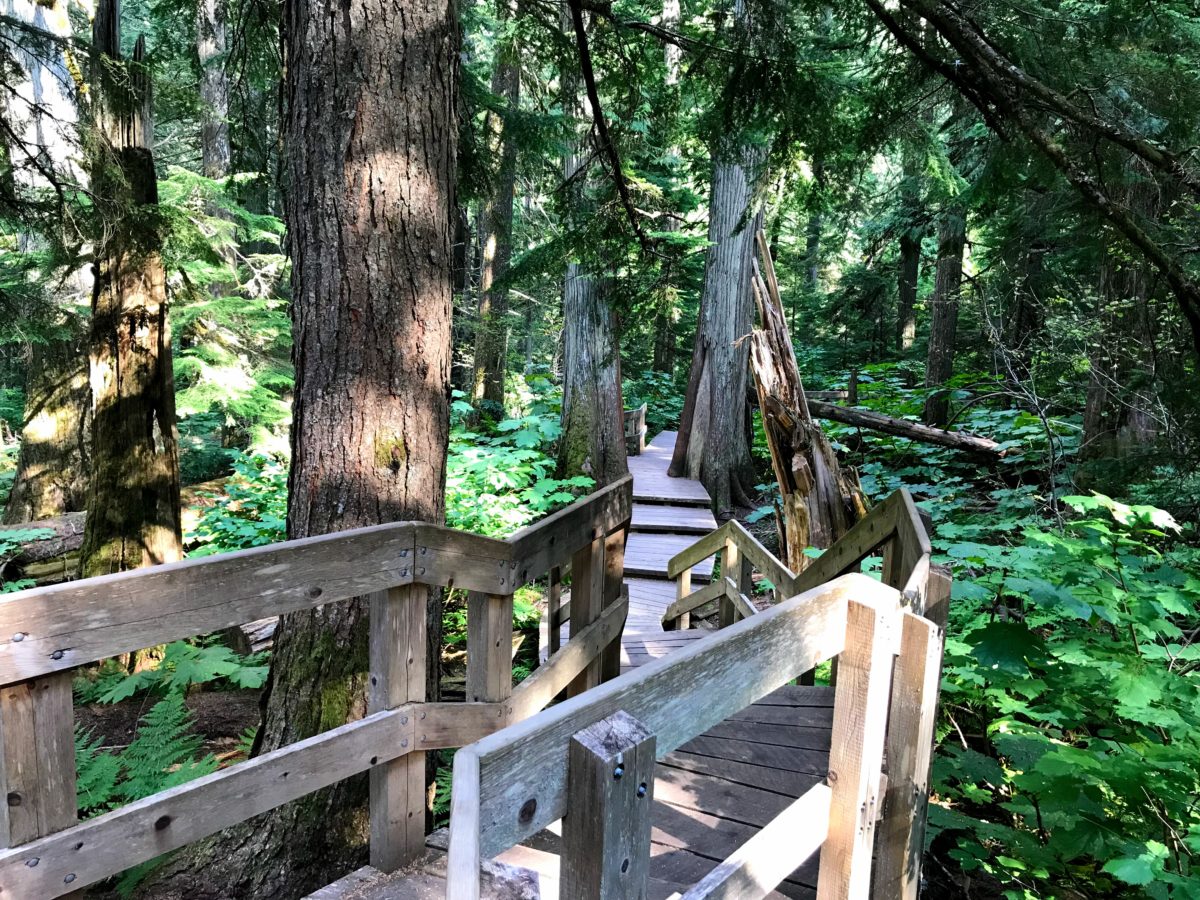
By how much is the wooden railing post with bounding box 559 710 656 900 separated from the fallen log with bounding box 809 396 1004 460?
10.1 meters

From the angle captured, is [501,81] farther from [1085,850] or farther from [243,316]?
[1085,850]

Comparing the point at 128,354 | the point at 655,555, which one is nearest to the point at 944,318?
the point at 655,555

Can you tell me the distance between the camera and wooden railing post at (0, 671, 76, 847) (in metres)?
1.61

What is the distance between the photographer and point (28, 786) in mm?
1641

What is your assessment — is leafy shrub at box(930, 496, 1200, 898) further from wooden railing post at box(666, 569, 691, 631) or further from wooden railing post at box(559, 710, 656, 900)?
wooden railing post at box(666, 569, 691, 631)

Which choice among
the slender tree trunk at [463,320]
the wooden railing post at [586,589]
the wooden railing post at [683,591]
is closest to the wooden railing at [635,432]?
the slender tree trunk at [463,320]

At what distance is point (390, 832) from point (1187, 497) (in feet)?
17.7

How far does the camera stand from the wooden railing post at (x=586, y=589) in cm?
371

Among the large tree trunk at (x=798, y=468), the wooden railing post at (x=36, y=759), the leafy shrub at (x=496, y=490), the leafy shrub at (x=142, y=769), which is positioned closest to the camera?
the wooden railing post at (x=36, y=759)

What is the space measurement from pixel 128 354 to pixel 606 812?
6.41 meters

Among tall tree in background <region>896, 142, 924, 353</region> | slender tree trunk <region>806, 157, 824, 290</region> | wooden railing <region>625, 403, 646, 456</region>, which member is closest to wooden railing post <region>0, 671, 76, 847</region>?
tall tree in background <region>896, 142, 924, 353</region>

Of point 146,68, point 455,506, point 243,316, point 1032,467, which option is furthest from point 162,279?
point 1032,467

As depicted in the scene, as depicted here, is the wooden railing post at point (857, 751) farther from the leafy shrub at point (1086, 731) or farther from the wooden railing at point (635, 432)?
the wooden railing at point (635, 432)

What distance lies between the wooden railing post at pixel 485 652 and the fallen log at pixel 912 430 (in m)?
8.98
